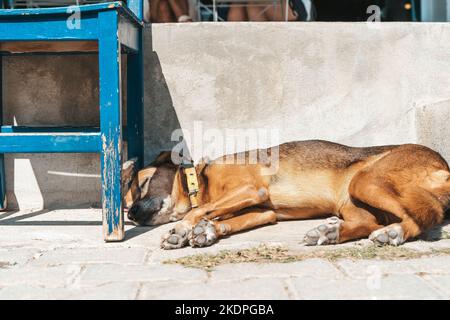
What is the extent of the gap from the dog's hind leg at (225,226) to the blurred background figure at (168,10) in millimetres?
2531

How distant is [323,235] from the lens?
3.44 meters

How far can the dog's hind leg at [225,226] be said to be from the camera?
11.4ft

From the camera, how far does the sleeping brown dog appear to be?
3500mm

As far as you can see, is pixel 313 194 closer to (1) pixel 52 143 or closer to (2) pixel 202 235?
(2) pixel 202 235

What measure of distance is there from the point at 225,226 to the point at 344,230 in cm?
73

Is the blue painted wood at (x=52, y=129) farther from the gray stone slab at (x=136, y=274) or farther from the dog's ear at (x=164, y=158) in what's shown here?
the gray stone slab at (x=136, y=274)

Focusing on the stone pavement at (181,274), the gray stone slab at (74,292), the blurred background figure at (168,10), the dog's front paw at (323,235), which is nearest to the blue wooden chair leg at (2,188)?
the stone pavement at (181,274)

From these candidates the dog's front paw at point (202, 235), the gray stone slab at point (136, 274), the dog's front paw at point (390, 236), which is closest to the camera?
the gray stone slab at point (136, 274)

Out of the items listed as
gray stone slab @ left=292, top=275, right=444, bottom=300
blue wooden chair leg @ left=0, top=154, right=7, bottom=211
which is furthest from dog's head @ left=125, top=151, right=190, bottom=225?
gray stone slab @ left=292, top=275, right=444, bottom=300

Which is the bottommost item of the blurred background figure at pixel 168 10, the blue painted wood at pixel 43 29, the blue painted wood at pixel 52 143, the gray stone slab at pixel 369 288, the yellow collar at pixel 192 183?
the gray stone slab at pixel 369 288

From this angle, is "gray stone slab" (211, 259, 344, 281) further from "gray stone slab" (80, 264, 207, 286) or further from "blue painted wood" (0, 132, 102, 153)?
"blue painted wood" (0, 132, 102, 153)

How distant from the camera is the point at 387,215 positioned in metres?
3.64

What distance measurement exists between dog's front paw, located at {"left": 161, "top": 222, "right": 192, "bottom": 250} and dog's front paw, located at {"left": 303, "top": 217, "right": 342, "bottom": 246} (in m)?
0.68
